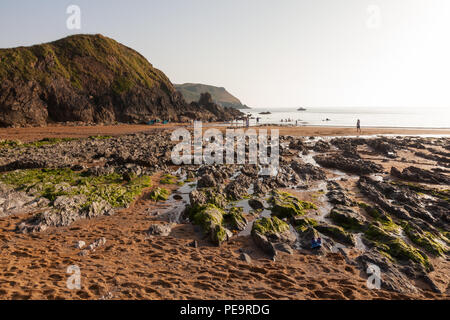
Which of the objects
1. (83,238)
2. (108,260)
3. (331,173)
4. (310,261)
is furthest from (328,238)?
(331,173)

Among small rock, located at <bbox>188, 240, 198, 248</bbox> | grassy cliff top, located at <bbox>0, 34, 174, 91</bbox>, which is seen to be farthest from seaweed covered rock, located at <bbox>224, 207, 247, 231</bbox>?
grassy cliff top, located at <bbox>0, 34, 174, 91</bbox>

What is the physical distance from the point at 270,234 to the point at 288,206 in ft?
8.76

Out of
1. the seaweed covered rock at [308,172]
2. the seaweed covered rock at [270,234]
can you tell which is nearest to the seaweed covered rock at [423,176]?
the seaweed covered rock at [308,172]

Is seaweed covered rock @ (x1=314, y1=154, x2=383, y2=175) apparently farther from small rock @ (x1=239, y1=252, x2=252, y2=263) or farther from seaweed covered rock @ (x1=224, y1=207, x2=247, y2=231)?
small rock @ (x1=239, y1=252, x2=252, y2=263)

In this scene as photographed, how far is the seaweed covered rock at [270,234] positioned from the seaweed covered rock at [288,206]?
3.64 feet

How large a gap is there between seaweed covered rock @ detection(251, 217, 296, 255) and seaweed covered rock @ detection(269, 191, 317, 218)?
1109 mm

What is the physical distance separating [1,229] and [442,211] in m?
19.6

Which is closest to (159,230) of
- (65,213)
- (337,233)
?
(65,213)

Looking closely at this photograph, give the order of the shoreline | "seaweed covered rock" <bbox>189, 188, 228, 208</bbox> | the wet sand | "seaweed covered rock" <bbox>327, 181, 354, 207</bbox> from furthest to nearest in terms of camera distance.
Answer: the shoreline → "seaweed covered rock" <bbox>327, 181, 354, 207</bbox> → "seaweed covered rock" <bbox>189, 188, 228, 208</bbox> → the wet sand

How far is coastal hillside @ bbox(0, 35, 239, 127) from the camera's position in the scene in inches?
1826

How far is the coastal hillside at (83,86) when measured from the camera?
4638 centimetres

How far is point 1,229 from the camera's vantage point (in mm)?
7871

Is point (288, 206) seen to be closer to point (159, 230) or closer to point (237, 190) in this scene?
point (237, 190)
